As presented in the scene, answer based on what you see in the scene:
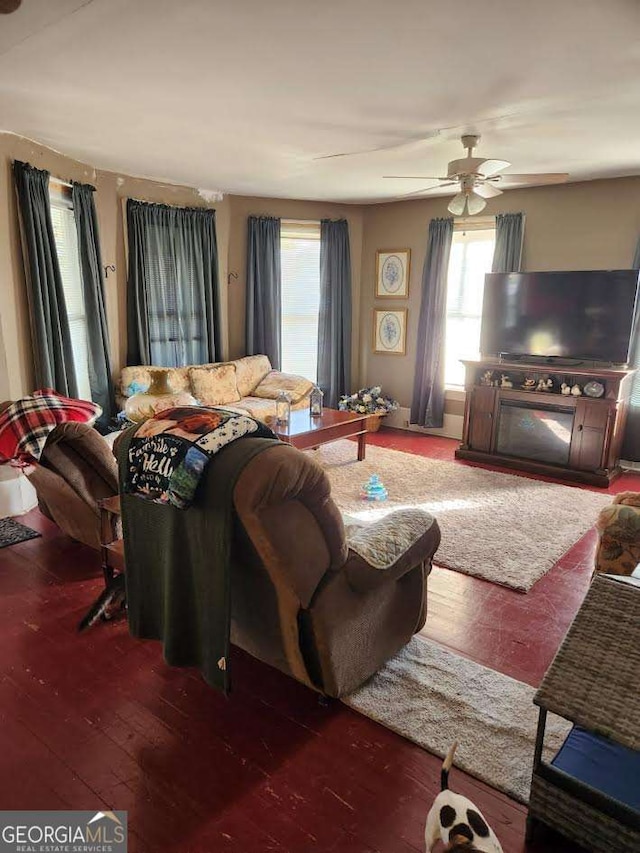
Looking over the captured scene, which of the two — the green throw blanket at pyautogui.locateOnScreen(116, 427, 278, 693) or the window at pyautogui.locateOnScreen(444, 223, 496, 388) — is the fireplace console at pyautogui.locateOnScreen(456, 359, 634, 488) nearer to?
the window at pyautogui.locateOnScreen(444, 223, 496, 388)

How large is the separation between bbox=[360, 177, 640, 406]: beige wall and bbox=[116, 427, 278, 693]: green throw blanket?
14.7 ft

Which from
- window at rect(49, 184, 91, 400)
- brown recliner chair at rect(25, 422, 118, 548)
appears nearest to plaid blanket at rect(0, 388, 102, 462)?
brown recliner chair at rect(25, 422, 118, 548)

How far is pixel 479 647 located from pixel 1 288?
377cm

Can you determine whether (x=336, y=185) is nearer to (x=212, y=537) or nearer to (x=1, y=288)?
(x=1, y=288)

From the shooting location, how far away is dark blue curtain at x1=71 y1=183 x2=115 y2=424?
4.57 metres

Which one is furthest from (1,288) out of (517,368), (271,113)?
(517,368)

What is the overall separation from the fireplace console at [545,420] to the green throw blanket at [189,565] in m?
3.86

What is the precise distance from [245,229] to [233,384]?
179 cm

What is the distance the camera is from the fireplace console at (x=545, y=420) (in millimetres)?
4688

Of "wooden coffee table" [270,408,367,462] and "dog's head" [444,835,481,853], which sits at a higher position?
"wooden coffee table" [270,408,367,462]

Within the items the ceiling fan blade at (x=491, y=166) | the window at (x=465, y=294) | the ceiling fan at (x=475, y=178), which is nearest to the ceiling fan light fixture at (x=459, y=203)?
the ceiling fan at (x=475, y=178)

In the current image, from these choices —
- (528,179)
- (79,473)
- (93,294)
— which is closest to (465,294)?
(528,179)

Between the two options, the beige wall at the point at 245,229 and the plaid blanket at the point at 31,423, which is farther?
the beige wall at the point at 245,229

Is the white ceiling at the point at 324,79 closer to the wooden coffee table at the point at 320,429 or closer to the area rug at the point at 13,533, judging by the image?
the wooden coffee table at the point at 320,429
